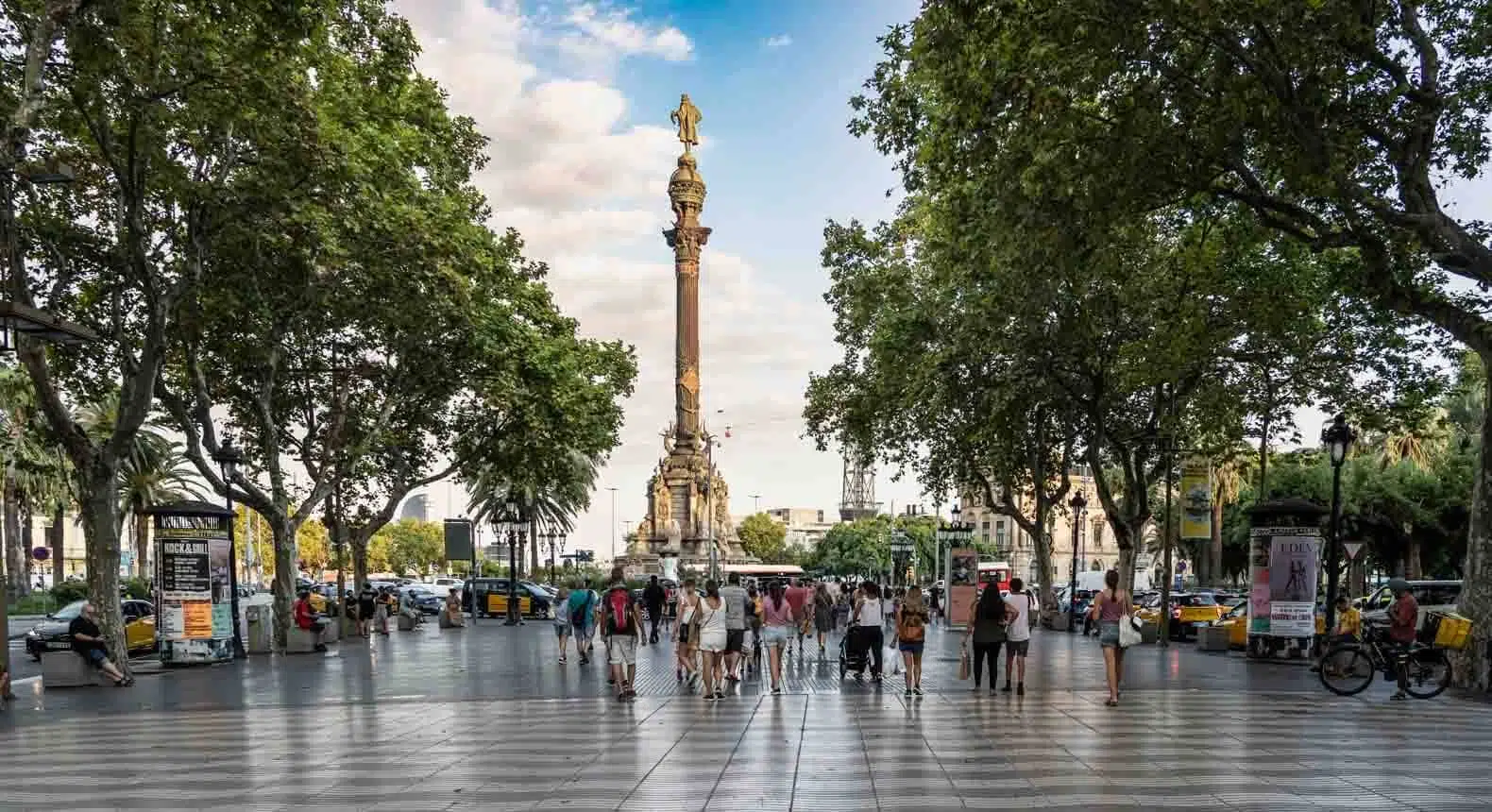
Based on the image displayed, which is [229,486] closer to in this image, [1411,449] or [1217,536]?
[1411,449]

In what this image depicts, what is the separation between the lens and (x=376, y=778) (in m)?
10.5

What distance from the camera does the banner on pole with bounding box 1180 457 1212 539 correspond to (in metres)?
27.8

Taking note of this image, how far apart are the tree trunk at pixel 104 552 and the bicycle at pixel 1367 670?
60.1ft

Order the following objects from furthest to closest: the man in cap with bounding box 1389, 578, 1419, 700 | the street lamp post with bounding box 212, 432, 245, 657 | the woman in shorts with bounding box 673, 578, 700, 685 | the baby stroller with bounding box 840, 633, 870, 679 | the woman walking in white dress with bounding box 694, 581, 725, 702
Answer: the street lamp post with bounding box 212, 432, 245, 657
the baby stroller with bounding box 840, 633, 870, 679
the man in cap with bounding box 1389, 578, 1419, 700
the woman in shorts with bounding box 673, 578, 700, 685
the woman walking in white dress with bounding box 694, 581, 725, 702

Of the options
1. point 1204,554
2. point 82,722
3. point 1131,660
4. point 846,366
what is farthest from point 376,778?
point 1204,554

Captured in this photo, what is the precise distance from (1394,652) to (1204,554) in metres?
56.0

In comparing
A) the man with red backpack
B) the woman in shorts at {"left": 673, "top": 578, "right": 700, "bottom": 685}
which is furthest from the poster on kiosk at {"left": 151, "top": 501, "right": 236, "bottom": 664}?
the man with red backpack

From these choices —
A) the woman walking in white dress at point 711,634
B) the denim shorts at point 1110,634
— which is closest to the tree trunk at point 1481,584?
the denim shorts at point 1110,634

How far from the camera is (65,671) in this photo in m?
19.8

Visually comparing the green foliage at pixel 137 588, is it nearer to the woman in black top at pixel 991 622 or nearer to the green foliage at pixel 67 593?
the green foliage at pixel 67 593

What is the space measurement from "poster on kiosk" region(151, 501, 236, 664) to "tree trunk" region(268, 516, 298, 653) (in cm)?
430

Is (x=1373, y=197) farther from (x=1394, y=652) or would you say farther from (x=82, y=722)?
(x=82, y=722)

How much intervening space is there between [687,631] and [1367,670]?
9408mm

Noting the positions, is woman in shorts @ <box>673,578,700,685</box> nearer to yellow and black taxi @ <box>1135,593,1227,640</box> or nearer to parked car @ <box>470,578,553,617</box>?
yellow and black taxi @ <box>1135,593,1227,640</box>
